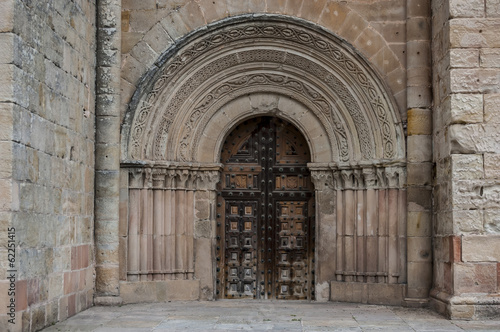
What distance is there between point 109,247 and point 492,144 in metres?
4.84

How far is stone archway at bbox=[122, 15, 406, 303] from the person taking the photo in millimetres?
8672

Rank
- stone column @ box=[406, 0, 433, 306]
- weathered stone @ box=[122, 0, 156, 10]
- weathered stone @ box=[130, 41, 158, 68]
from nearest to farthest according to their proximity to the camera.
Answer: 1. stone column @ box=[406, 0, 433, 306]
2. weathered stone @ box=[130, 41, 158, 68]
3. weathered stone @ box=[122, 0, 156, 10]

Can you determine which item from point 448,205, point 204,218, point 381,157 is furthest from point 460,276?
point 204,218

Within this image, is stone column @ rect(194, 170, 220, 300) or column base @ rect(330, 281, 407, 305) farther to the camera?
stone column @ rect(194, 170, 220, 300)

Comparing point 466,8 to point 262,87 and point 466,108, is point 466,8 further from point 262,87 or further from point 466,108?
point 262,87

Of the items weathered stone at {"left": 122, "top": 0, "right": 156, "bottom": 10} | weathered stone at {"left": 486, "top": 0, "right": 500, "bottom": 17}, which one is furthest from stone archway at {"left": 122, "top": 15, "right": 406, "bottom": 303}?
weathered stone at {"left": 486, "top": 0, "right": 500, "bottom": 17}

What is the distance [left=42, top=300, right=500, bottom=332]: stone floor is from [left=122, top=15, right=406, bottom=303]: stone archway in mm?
612

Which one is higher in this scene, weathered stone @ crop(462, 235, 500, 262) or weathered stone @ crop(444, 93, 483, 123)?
weathered stone @ crop(444, 93, 483, 123)

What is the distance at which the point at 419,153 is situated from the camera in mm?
8422

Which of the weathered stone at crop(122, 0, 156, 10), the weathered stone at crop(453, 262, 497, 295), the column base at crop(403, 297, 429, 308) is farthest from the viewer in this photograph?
the weathered stone at crop(122, 0, 156, 10)

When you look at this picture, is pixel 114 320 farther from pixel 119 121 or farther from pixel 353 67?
pixel 353 67

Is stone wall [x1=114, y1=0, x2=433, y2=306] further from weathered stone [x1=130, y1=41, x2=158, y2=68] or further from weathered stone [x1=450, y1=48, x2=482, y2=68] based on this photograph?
weathered stone [x1=450, y1=48, x2=482, y2=68]

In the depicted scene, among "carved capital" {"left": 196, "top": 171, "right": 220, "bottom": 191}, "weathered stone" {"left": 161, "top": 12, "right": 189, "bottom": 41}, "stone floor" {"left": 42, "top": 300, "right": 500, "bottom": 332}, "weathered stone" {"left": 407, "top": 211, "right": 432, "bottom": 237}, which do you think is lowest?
"stone floor" {"left": 42, "top": 300, "right": 500, "bottom": 332}

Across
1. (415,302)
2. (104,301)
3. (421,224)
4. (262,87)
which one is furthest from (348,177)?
(104,301)
